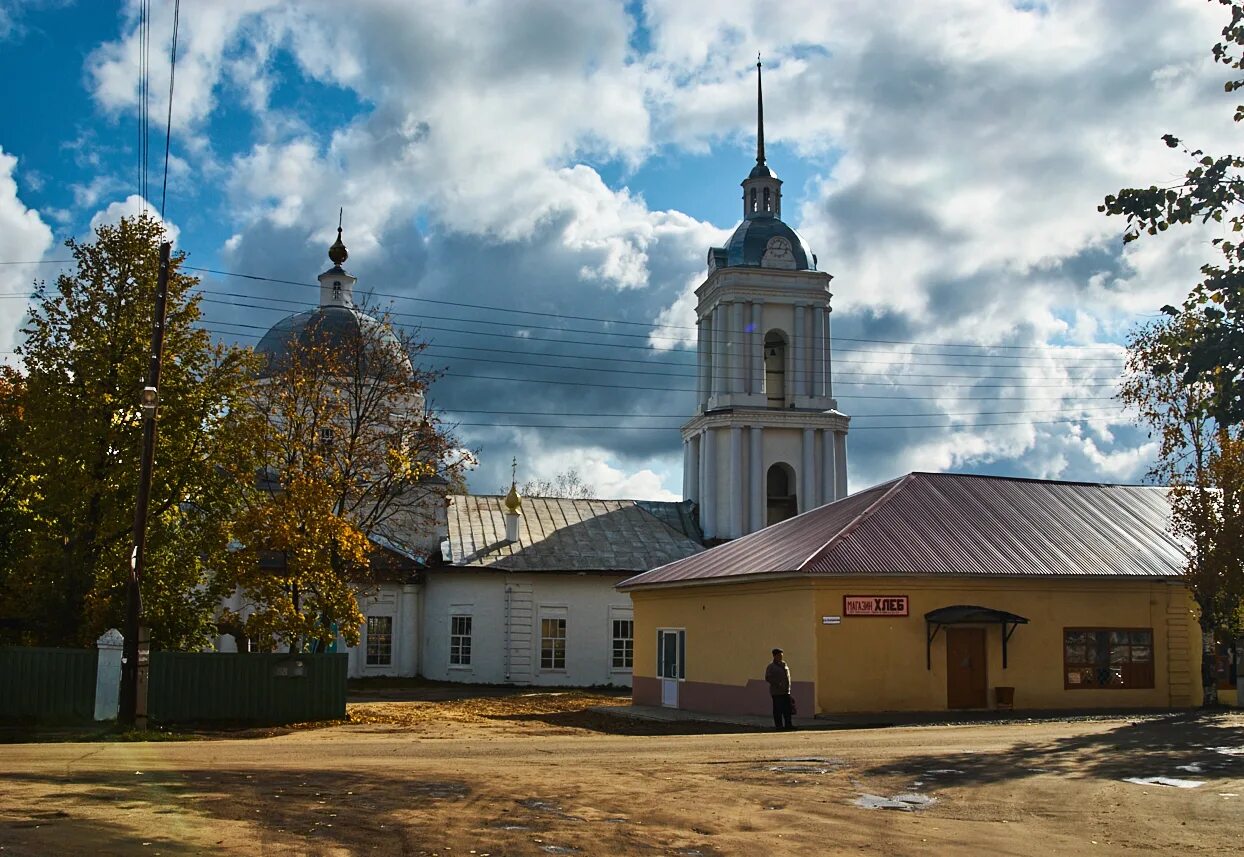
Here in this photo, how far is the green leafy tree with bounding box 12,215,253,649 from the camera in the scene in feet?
84.1

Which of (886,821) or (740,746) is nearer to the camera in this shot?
(886,821)

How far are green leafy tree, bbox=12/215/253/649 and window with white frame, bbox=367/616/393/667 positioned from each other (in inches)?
628

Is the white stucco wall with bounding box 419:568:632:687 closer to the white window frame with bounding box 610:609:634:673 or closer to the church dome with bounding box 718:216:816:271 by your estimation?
the white window frame with bounding box 610:609:634:673

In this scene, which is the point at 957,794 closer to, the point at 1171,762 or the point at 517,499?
the point at 1171,762

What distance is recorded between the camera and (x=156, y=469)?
26.3 meters

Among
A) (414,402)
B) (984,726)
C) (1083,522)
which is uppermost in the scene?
(414,402)

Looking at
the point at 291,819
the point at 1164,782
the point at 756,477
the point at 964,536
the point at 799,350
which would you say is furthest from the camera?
the point at 799,350

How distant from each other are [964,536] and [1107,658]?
4.14 meters

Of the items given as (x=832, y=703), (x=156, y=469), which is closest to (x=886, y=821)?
(x=832, y=703)

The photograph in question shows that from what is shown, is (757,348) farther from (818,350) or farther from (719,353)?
(818,350)

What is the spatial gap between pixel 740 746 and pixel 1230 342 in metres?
9.58

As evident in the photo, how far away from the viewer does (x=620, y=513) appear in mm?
48875

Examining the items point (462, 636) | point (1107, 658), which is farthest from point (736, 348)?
point (1107, 658)

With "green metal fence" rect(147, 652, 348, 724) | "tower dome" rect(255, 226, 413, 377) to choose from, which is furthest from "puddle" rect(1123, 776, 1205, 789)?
"tower dome" rect(255, 226, 413, 377)
